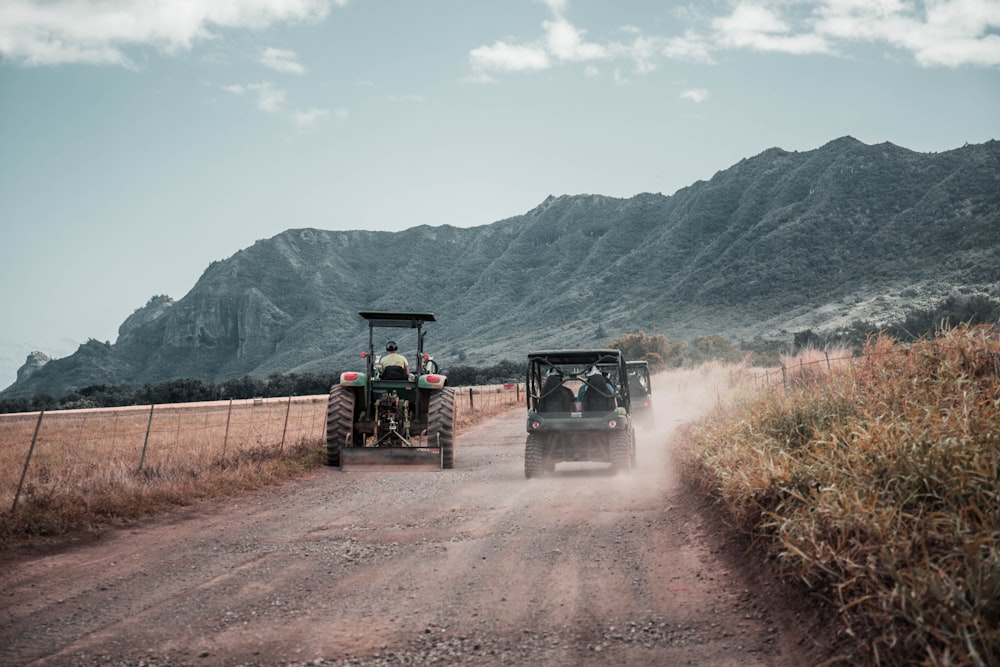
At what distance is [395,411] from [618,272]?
118855mm

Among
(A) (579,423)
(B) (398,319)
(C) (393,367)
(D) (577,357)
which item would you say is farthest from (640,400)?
(C) (393,367)

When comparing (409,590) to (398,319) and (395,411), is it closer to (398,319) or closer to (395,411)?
(395,411)

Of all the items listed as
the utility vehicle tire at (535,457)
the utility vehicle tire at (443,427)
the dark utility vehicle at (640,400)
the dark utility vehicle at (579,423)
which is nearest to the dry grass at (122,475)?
the utility vehicle tire at (443,427)

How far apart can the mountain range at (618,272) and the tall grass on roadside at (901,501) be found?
2370 inches

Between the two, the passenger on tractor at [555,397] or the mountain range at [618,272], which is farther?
the mountain range at [618,272]

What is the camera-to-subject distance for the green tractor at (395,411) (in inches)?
546

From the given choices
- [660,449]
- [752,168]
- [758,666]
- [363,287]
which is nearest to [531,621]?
[758,666]

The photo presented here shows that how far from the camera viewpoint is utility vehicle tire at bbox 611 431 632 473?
12.3 meters

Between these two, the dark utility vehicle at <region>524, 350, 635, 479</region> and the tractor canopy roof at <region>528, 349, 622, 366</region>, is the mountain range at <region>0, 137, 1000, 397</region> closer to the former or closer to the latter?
the tractor canopy roof at <region>528, 349, 622, 366</region>

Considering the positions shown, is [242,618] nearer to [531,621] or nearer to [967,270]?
[531,621]

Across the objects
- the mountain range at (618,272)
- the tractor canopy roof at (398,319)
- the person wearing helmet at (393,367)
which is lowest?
the person wearing helmet at (393,367)

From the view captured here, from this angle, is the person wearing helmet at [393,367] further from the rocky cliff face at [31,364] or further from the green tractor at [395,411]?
the rocky cliff face at [31,364]

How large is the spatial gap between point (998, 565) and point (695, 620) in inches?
74.4

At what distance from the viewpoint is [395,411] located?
1448 centimetres
